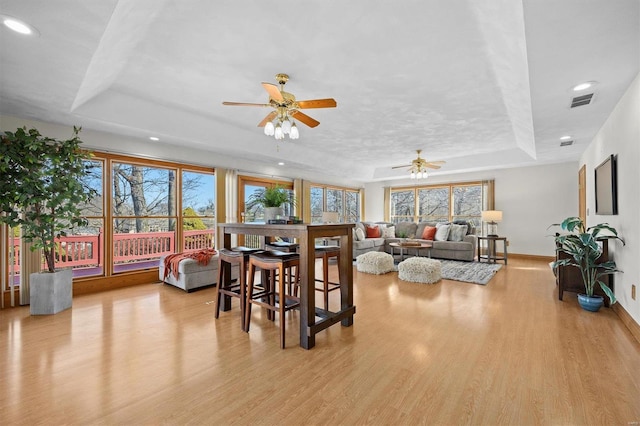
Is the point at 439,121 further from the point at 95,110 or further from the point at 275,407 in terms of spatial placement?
the point at 95,110

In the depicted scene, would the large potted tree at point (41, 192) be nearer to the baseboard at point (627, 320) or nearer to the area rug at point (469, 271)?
the area rug at point (469, 271)

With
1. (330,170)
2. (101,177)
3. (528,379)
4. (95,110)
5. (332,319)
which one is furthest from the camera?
(330,170)

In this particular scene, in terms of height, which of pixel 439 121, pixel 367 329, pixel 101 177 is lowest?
pixel 367 329

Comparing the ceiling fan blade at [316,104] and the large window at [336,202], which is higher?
the ceiling fan blade at [316,104]

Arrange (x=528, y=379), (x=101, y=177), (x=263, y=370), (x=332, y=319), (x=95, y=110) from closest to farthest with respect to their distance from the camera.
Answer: (x=528, y=379) → (x=263, y=370) → (x=332, y=319) → (x=95, y=110) → (x=101, y=177)

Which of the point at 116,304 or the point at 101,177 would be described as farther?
the point at 101,177

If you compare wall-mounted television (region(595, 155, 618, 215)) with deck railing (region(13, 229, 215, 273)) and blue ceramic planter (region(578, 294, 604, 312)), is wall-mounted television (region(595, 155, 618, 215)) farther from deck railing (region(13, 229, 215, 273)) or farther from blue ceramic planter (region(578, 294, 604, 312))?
deck railing (region(13, 229, 215, 273))

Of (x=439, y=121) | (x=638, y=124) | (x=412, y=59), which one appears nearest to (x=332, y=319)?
(x=412, y=59)

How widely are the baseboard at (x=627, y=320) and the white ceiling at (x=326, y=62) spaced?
2180mm

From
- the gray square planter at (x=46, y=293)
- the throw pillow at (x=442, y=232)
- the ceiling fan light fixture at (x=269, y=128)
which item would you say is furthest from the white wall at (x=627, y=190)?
the gray square planter at (x=46, y=293)

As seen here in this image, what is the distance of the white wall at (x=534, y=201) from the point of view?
6.58m

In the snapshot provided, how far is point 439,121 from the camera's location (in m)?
4.44

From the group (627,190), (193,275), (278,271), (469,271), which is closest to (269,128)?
(278,271)

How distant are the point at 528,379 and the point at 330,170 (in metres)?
6.14
